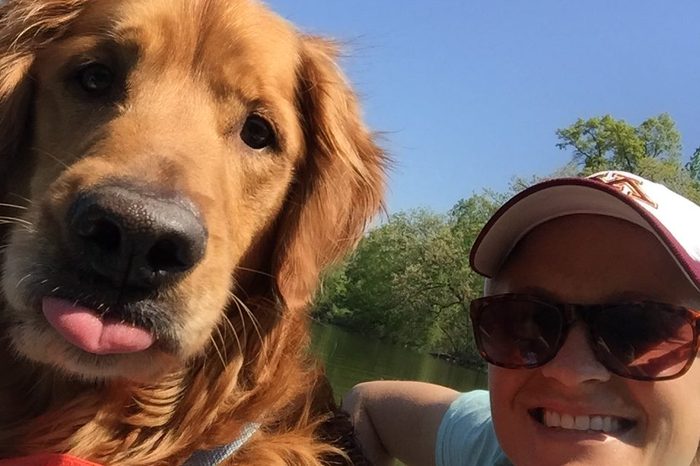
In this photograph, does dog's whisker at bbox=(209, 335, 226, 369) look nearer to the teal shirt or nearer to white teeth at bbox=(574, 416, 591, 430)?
the teal shirt

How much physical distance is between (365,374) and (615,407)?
12.5 metres

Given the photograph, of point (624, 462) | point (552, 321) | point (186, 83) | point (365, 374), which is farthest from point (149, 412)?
point (365, 374)

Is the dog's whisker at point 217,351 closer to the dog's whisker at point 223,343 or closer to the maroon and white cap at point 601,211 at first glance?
the dog's whisker at point 223,343

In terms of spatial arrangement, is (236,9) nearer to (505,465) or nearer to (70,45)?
(70,45)

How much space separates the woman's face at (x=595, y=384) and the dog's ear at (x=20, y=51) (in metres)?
2.19

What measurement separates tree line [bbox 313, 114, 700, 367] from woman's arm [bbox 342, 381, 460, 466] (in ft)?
113

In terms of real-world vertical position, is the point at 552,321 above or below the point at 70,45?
below

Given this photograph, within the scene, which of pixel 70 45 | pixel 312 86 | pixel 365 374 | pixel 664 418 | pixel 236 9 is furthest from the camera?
pixel 365 374

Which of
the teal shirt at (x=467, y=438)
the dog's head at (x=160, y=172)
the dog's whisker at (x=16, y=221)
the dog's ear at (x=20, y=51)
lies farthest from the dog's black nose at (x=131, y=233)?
the teal shirt at (x=467, y=438)

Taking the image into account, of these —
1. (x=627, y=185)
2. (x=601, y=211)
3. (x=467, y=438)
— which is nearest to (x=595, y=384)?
(x=601, y=211)

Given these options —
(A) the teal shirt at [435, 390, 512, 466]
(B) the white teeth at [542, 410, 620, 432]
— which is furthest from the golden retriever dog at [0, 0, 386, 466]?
(B) the white teeth at [542, 410, 620, 432]

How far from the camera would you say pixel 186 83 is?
11.0 feet

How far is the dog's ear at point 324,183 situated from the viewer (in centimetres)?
360

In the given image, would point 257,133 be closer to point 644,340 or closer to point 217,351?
point 217,351
